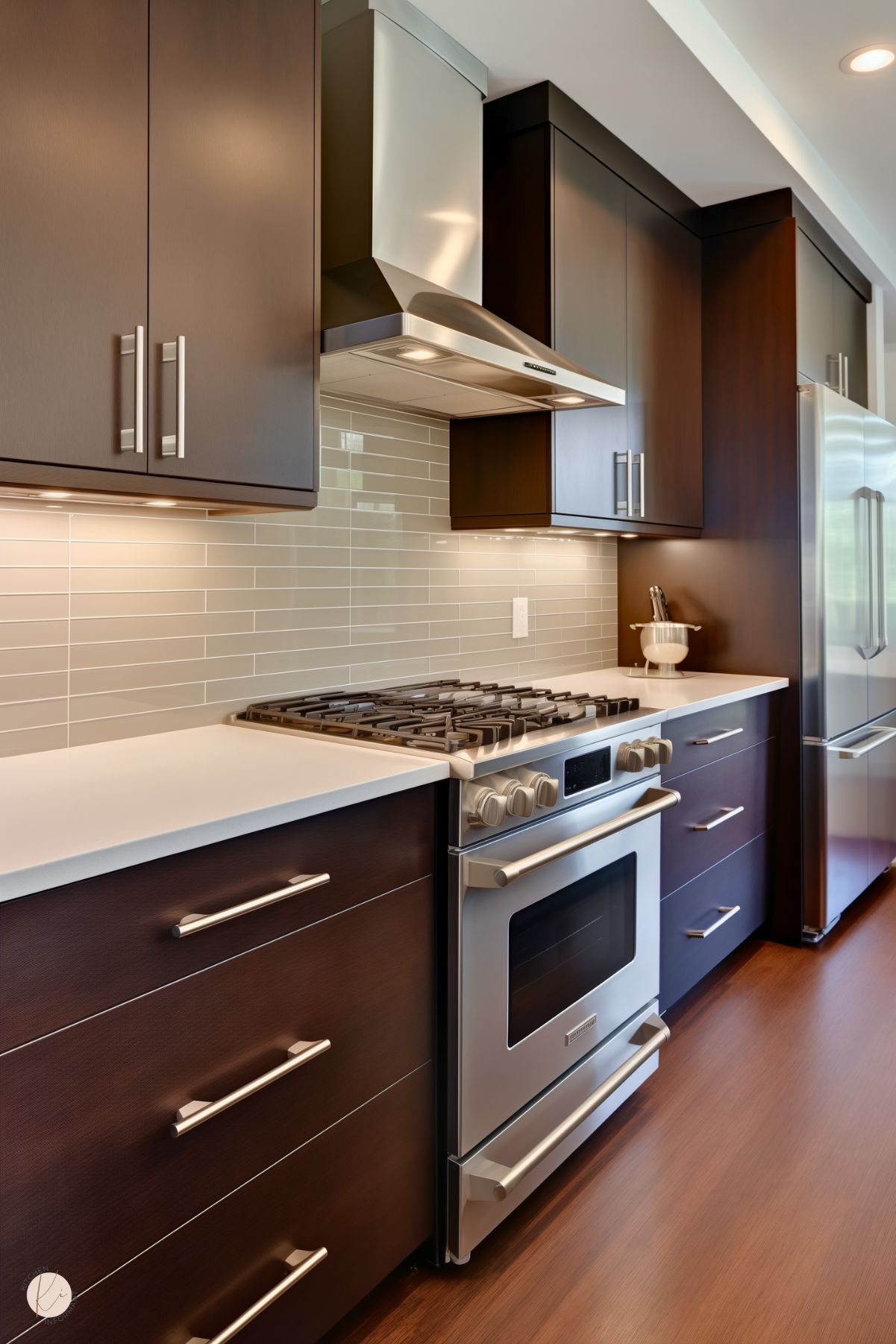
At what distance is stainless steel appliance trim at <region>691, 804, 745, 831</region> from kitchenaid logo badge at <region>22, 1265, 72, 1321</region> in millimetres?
1898

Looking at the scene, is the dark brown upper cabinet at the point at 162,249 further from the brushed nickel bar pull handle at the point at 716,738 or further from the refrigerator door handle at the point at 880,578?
Answer: the refrigerator door handle at the point at 880,578

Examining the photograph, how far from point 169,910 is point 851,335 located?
378 centimetres

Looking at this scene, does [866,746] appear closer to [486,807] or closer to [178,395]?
[486,807]

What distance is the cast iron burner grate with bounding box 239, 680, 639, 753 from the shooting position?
1.77 metres

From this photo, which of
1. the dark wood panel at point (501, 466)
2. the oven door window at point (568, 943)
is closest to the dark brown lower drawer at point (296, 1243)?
the oven door window at point (568, 943)

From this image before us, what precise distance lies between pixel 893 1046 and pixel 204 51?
8.95 feet

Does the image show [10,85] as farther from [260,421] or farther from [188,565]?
[188,565]

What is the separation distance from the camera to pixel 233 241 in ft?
5.24

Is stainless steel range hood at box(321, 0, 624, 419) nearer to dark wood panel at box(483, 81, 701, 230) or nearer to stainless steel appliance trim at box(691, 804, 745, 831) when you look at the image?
dark wood panel at box(483, 81, 701, 230)

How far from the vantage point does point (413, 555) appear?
2.55 metres

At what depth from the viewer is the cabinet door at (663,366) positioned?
289 cm

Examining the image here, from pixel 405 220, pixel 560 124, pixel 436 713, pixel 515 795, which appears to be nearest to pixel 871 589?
pixel 560 124

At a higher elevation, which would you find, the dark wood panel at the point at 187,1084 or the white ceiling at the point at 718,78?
the white ceiling at the point at 718,78

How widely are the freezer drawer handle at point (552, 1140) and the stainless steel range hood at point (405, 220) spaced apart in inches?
59.7
